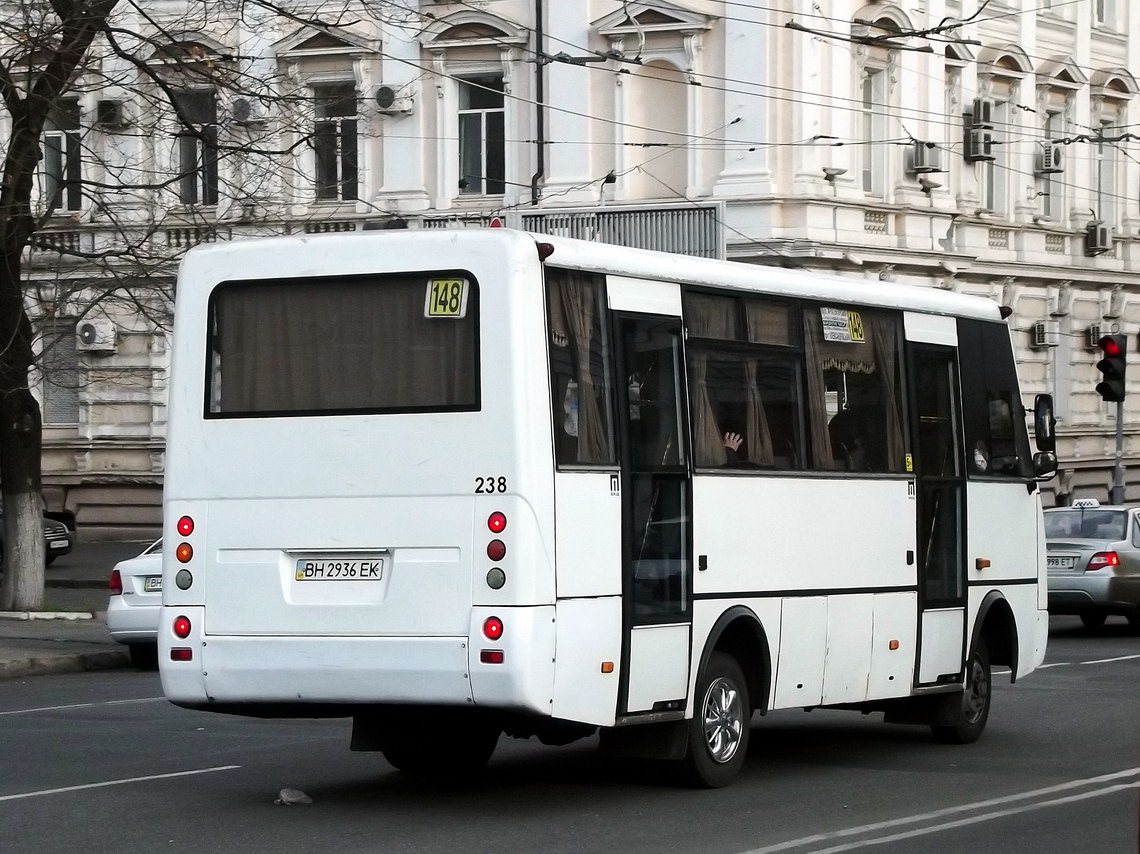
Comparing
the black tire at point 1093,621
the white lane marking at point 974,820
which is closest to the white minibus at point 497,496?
the white lane marking at point 974,820

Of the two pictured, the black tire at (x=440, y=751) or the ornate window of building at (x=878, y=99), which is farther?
the ornate window of building at (x=878, y=99)

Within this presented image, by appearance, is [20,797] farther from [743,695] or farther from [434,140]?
[434,140]

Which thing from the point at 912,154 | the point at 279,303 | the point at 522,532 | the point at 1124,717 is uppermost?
the point at 912,154

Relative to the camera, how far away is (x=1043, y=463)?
1410 centimetres

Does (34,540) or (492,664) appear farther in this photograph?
(34,540)

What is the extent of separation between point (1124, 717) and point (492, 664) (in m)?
6.86

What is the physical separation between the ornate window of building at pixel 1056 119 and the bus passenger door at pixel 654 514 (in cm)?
3269

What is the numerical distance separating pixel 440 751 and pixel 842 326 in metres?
3.43

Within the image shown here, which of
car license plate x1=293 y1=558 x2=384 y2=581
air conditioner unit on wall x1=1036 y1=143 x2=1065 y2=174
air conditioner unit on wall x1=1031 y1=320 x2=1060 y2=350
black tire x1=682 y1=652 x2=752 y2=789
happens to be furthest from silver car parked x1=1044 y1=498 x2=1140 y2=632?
air conditioner unit on wall x1=1036 y1=143 x2=1065 y2=174

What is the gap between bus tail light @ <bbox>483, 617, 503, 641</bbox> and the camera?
956cm

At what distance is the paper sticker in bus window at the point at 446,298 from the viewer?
32.6 ft

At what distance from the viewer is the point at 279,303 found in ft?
34.0

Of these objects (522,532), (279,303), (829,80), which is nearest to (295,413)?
(279,303)

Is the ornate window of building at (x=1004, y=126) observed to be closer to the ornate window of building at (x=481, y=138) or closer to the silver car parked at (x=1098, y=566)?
the ornate window of building at (x=481, y=138)
